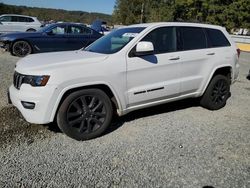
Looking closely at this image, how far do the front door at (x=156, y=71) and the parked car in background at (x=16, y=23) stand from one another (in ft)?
53.4

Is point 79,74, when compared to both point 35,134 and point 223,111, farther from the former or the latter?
point 223,111

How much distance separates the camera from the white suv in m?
3.98

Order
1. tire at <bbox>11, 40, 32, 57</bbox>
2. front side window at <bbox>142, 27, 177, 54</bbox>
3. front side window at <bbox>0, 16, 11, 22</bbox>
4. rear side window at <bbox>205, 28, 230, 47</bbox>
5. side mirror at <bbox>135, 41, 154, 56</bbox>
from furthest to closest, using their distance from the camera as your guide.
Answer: front side window at <bbox>0, 16, 11, 22</bbox> < tire at <bbox>11, 40, 32, 57</bbox> < rear side window at <bbox>205, 28, 230, 47</bbox> < front side window at <bbox>142, 27, 177, 54</bbox> < side mirror at <bbox>135, 41, 154, 56</bbox>

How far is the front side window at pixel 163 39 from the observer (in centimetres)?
489

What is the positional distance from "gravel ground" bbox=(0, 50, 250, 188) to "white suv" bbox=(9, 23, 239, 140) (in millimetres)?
395

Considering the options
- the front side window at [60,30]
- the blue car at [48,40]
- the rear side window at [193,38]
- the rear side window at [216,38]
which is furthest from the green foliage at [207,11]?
the rear side window at [193,38]

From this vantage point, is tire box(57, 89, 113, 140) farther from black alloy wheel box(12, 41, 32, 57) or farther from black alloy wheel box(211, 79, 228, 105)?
black alloy wheel box(12, 41, 32, 57)

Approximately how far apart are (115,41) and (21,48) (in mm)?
8231

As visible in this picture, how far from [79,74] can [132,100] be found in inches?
39.8

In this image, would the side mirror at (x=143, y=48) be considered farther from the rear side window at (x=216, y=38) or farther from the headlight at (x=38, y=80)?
the rear side window at (x=216, y=38)

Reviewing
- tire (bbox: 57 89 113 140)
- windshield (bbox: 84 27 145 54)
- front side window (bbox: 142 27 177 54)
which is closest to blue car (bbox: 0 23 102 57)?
windshield (bbox: 84 27 145 54)

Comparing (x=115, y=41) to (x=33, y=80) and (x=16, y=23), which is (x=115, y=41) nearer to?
(x=33, y=80)

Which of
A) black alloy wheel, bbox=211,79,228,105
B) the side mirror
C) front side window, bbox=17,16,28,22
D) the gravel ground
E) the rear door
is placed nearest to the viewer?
the gravel ground

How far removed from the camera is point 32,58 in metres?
4.64
